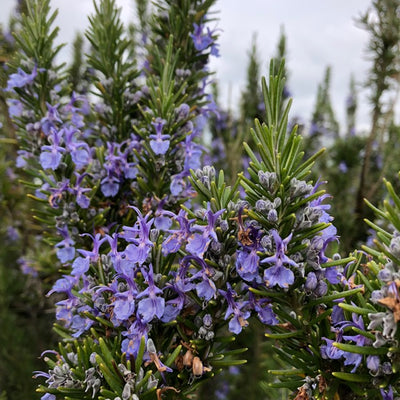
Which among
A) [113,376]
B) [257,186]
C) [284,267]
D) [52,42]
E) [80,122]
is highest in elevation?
[52,42]

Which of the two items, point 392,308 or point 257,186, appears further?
point 257,186

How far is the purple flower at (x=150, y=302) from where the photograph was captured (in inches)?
32.8

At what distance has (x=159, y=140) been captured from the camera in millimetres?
1218

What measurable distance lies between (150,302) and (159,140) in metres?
0.54

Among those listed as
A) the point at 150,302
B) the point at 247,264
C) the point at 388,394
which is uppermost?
the point at 247,264

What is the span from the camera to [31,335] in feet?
9.20

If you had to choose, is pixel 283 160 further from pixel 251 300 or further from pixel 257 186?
pixel 251 300

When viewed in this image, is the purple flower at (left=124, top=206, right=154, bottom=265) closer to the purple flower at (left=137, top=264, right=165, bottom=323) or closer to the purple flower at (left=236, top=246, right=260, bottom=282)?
the purple flower at (left=137, top=264, right=165, bottom=323)

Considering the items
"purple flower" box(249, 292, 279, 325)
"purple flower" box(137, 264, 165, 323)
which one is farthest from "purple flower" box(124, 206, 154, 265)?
"purple flower" box(249, 292, 279, 325)

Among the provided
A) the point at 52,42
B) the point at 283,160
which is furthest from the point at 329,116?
the point at 283,160

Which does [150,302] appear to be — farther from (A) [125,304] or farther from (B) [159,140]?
(B) [159,140]

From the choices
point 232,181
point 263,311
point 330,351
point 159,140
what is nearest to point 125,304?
point 263,311

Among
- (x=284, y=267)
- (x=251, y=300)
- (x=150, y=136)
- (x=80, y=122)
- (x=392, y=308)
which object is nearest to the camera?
(x=392, y=308)

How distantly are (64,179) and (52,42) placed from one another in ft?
1.89
